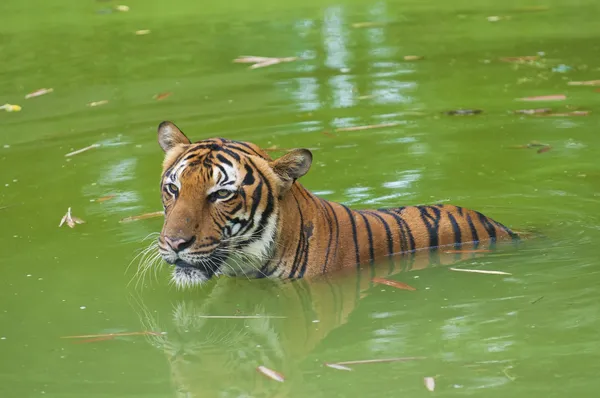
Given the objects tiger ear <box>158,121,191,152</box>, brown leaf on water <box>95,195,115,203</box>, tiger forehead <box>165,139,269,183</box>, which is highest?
tiger ear <box>158,121,191,152</box>

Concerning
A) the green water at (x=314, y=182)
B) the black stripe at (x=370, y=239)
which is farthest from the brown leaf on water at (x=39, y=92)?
the black stripe at (x=370, y=239)

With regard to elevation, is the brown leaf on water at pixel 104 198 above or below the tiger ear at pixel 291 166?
below

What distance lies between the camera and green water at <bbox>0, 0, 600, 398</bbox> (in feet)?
11.3

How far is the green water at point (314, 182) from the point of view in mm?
3436

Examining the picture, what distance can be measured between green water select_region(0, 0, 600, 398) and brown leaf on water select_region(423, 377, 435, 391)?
0.07 ft

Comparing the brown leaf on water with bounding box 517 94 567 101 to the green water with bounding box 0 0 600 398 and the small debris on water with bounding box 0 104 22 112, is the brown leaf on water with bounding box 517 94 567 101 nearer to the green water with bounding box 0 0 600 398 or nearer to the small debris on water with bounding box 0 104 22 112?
the green water with bounding box 0 0 600 398

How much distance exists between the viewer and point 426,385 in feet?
10.4

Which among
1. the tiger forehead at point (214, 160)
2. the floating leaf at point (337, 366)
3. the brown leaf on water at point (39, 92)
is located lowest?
the floating leaf at point (337, 366)

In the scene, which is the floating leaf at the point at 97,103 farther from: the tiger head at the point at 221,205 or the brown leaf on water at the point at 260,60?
the tiger head at the point at 221,205

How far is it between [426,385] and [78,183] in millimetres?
2931

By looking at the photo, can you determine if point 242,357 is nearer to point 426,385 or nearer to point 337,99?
point 426,385

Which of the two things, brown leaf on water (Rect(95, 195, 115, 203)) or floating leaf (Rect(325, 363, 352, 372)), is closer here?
floating leaf (Rect(325, 363, 352, 372))

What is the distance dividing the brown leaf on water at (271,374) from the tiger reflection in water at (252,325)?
0.6 inches

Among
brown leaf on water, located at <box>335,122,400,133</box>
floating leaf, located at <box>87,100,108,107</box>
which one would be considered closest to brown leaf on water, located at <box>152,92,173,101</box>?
floating leaf, located at <box>87,100,108,107</box>
